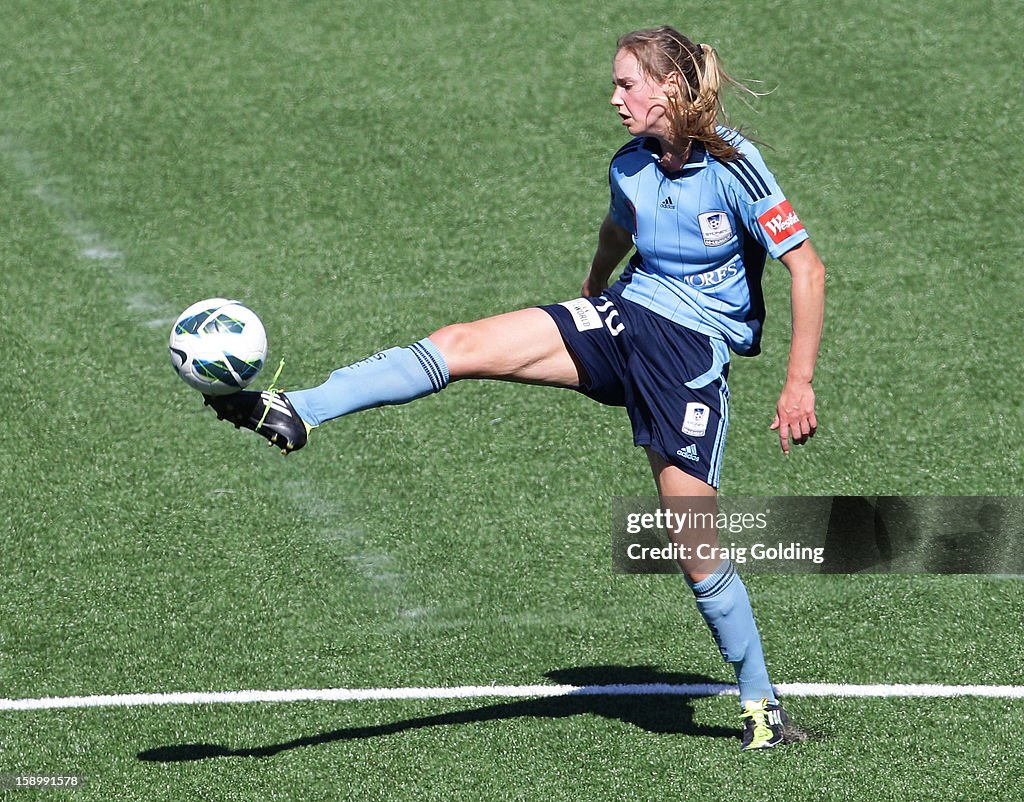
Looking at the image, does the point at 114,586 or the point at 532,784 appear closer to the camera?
the point at 532,784

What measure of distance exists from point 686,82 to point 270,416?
1890 mm

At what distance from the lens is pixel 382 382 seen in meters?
5.48

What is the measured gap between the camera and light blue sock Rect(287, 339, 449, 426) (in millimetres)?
5395

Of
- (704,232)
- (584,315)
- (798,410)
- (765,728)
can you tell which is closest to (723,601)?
(765,728)

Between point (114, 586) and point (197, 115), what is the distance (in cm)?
513

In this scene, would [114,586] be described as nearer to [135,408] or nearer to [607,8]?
[135,408]

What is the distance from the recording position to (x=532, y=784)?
5812 mm

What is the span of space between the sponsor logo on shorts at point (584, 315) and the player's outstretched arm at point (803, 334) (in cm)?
73

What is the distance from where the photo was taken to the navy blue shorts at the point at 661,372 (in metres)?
5.77

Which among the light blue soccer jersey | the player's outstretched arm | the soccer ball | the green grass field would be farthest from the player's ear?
the green grass field

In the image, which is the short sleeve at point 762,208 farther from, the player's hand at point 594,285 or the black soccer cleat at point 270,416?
the black soccer cleat at point 270,416

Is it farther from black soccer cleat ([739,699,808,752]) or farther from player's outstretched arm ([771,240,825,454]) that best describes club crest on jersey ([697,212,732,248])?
black soccer cleat ([739,699,808,752])

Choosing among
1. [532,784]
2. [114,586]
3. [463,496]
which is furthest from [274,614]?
[532,784]

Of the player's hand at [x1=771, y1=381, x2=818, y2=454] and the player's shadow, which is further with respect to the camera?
the player's shadow
